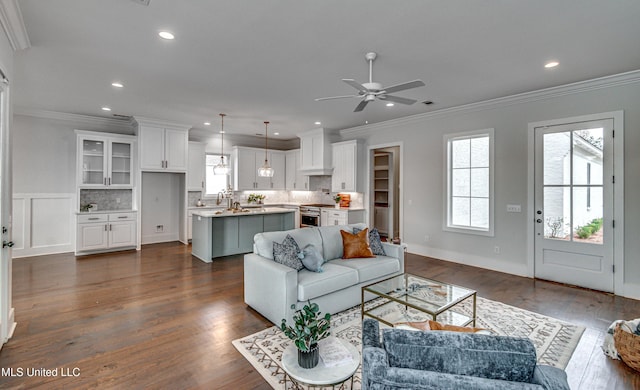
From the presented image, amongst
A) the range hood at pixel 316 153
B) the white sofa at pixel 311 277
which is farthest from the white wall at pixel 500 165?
the white sofa at pixel 311 277

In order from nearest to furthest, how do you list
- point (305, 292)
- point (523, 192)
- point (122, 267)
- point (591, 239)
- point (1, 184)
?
point (1, 184) < point (305, 292) < point (591, 239) < point (523, 192) < point (122, 267)

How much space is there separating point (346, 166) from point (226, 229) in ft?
10.2

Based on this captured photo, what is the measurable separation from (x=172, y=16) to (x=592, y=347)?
4.66m

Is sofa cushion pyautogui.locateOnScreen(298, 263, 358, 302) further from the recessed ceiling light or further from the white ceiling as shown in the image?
the recessed ceiling light

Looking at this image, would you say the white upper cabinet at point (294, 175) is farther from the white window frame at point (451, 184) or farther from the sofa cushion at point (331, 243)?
the sofa cushion at point (331, 243)

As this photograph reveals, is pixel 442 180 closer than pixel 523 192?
No

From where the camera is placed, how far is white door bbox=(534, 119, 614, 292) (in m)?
4.11

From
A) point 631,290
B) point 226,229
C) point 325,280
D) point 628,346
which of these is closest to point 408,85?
point 325,280

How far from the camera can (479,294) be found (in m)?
4.03

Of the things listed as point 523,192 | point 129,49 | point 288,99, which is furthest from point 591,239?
point 129,49

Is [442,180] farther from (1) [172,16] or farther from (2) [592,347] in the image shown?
(1) [172,16]

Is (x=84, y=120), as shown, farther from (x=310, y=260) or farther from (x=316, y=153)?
(x=310, y=260)

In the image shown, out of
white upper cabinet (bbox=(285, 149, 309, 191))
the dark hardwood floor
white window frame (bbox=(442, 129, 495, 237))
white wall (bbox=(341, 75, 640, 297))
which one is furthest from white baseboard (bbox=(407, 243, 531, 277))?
white upper cabinet (bbox=(285, 149, 309, 191))

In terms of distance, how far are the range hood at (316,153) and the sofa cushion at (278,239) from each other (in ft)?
12.1
